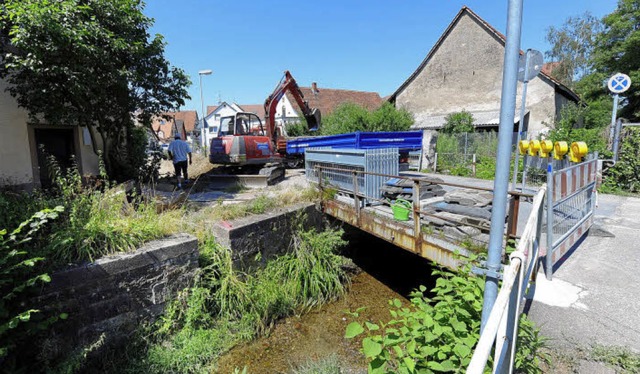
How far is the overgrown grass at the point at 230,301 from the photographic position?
12.8ft

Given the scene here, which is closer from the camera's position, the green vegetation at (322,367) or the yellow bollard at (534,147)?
the green vegetation at (322,367)

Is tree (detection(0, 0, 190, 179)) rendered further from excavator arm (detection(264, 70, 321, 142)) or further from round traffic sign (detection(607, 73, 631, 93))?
round traffic sign (detection(607, 73, 631, 93))

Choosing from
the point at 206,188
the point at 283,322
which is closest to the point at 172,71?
the point at 206,188

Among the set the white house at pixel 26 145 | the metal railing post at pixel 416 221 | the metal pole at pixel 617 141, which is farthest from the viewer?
the metal pole at pixel 617 141

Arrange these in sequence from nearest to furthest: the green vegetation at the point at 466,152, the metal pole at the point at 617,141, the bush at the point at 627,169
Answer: the bush at the point at 627,169, the metal pole at the point at 617,141, the green vegetation at the point at 466,152

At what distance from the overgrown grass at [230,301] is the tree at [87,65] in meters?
4.48

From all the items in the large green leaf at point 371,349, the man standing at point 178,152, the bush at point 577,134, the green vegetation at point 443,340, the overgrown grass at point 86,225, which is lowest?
the green vegetation at point 443,340

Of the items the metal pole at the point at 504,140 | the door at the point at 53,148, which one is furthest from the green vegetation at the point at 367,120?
the metal pole at the point at 504,140

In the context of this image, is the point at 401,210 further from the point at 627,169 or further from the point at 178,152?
the point at 178,152

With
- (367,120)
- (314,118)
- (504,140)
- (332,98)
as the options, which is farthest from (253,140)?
(332,98)

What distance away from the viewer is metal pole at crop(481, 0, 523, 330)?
1501 millimetres

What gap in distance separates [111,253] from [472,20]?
2124 centimetres

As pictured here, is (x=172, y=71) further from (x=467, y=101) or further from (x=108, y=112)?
(x=467, y=101)

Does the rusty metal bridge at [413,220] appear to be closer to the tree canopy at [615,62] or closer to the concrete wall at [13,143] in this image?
the concrete wall at [13,143]
